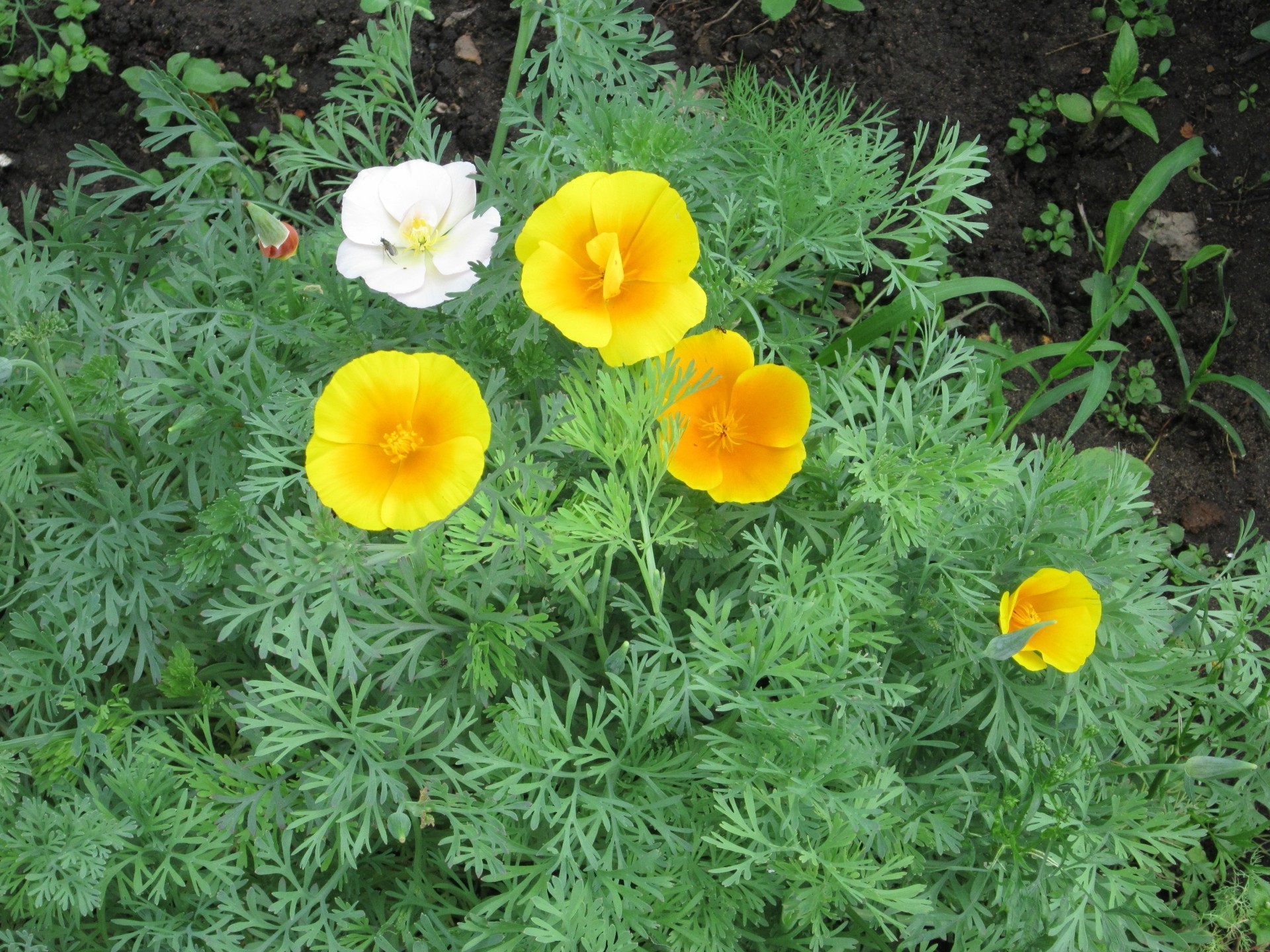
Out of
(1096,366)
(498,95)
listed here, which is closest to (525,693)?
(1096,366)

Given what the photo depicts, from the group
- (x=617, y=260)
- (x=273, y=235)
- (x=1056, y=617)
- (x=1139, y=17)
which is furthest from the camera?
(x=1139, y=17)

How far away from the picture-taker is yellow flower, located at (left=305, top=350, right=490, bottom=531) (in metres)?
1.29

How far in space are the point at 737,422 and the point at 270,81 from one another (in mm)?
2085

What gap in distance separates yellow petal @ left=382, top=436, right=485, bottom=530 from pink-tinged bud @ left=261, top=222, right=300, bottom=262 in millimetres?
645

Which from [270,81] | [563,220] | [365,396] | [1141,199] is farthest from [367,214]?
[1141,199]

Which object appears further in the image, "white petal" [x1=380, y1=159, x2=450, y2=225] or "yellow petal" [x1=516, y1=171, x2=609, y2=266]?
"white petal" [x1=380, y1=159, x2=450, y2=225]

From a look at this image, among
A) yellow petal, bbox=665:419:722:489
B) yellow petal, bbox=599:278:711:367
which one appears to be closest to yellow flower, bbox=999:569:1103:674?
yellow petal, bbox=665:419:722:489

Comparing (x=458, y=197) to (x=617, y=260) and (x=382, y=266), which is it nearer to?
(x=382, y=266)

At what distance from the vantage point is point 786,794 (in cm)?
148

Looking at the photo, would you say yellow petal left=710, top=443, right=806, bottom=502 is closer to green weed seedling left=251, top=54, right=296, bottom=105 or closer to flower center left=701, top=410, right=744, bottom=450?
flower center left=701, top=410, right=744, bottom=450

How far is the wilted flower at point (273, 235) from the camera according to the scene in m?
1.66

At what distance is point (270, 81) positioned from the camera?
9.64ft

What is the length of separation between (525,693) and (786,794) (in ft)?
1.45

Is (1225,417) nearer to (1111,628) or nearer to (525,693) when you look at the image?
(1111,628)
